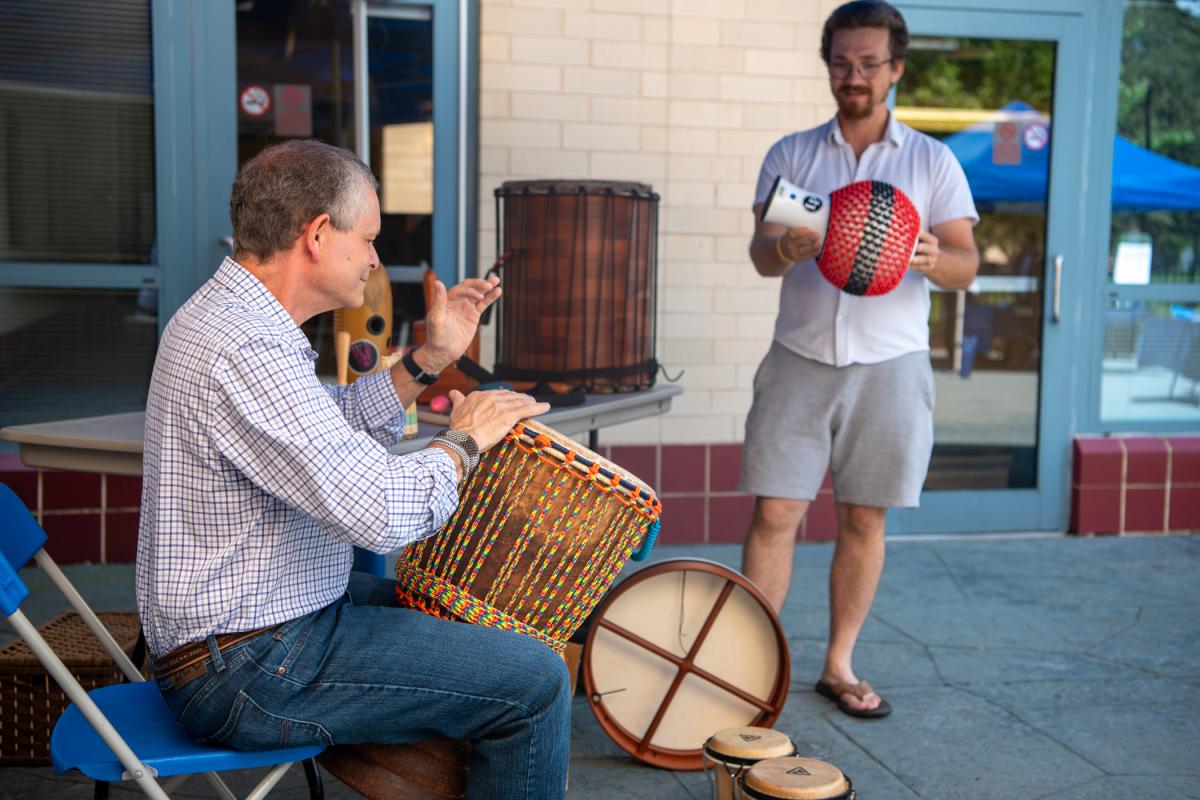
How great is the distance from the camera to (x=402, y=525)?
75.3 inches

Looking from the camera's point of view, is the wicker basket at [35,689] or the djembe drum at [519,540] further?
the wicker basket at [35,689]

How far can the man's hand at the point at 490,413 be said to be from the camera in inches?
84.5

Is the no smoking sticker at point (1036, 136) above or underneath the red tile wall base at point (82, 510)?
above

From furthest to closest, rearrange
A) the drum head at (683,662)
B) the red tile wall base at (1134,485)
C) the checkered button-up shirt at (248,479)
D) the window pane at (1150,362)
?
the window pane at (1150,362)
the red tile wall base at (1134,485)
the drum head at (683,662)
the checkered button-up shirt at (248,479)

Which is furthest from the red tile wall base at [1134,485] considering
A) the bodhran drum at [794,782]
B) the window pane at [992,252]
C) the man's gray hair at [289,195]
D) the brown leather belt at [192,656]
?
the brown leather belt at [192,656]

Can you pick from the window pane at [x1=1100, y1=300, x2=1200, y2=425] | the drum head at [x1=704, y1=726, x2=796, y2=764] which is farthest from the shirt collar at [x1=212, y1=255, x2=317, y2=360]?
the window pane at [x1=1100, y1=300, x2=1200, y2=425]

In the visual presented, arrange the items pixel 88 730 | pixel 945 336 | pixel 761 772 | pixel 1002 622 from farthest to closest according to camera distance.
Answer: pixel 945 336, pixel 1002 622, pixel 761 772, pixel 88 730

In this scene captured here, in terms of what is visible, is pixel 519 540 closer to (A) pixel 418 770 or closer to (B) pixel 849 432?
(A) pixel 418 770

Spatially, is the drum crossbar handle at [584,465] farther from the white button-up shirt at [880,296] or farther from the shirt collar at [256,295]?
the white button-up shirt at [880,296]

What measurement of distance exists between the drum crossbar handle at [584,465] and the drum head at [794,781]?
1.78ft

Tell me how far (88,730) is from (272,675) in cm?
36

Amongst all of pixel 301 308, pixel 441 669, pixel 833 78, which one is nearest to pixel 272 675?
pixel 441 669

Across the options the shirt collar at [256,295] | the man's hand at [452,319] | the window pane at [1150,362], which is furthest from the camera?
the window pane at [1150,362]

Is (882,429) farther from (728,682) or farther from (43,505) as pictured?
(43,505)
